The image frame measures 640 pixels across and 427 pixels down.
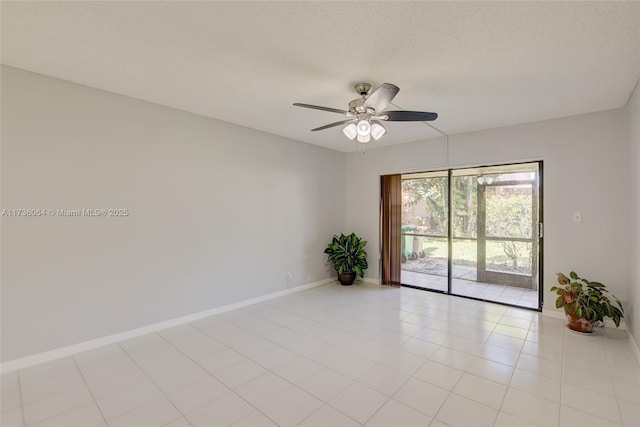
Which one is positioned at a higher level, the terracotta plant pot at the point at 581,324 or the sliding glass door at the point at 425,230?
the sliding glass door at the point at 425,230

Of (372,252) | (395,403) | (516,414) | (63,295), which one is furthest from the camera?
(372,252)

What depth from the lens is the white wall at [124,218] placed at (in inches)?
99.8

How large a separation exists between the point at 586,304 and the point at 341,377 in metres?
2.85

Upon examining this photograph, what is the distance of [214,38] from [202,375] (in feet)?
8.65

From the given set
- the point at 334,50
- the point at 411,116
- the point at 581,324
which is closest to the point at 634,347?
the point at 581,324

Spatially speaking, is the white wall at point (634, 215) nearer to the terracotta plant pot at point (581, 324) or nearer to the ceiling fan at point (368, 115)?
the terracotta plant pot at point (581, 324)

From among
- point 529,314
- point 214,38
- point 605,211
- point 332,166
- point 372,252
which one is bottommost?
point 529,314

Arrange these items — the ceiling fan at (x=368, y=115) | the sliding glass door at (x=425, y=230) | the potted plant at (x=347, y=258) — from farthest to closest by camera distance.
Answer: the potted plant at (x=347, y=258)
the sliding glass door at (x=425, y=230)
the ceiling fan at (x=368, y=115)

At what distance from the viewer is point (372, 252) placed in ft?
18.2

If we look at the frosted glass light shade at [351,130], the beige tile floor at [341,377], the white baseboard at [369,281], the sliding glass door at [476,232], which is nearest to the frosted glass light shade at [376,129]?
the frosted glass light shade at [351,130]

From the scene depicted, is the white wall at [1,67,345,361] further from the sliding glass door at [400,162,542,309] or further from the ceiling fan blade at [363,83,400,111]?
the sliding glass door at [400,162,542,309]

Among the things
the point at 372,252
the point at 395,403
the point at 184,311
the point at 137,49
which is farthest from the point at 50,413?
the point at 372,252

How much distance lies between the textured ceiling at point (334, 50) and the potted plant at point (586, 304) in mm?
2064

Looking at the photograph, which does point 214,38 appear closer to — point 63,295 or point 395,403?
point 63,295
